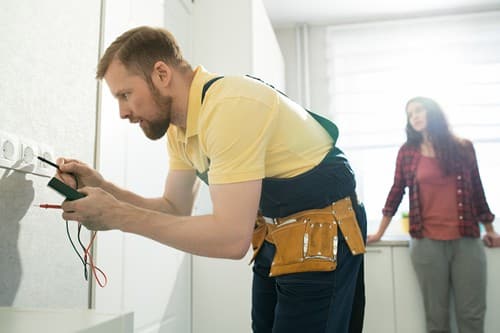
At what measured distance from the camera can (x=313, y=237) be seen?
107 cm

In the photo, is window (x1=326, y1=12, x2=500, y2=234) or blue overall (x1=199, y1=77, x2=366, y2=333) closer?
blue overall (x1=199, y1=77, x2=366, y2=333)

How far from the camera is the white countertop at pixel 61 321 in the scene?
0.70m

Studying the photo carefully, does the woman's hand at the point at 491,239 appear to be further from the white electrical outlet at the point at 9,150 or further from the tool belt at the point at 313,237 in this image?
the white electrical outlet at the point at 9,150

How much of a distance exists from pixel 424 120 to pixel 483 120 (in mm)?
904

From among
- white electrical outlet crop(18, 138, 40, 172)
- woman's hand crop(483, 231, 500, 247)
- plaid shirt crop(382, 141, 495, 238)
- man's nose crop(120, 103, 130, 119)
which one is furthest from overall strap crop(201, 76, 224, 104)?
woman's hand crop(483, 231, 500, 247)

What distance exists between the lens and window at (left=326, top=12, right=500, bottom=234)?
315 centimetres

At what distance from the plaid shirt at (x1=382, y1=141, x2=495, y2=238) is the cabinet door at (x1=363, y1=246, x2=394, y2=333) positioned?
8.9 inches

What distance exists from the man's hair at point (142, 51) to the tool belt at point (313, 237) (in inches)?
18.1

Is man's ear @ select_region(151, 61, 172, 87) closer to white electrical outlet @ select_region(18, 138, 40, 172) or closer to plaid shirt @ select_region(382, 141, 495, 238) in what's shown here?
white electrical outlet @ select_region(18, 138, 40, 172)

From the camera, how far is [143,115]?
1.08 meters

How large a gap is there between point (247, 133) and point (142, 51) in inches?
12.6

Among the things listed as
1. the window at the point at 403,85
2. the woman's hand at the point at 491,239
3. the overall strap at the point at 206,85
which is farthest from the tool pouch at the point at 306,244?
the window at the point at 403,85

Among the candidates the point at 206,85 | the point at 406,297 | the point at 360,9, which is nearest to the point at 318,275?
the point at 206,85

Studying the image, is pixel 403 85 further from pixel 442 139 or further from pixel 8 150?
pixel 8 150
